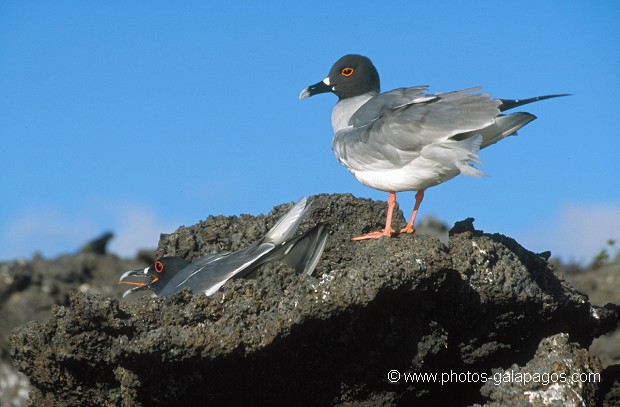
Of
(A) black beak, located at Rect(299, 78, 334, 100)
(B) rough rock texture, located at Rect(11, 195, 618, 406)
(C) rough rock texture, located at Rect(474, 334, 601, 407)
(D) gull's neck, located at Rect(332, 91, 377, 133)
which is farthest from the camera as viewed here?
(A) black beak, located at Rect(299, 78, 334, 100)

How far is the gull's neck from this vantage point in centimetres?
910

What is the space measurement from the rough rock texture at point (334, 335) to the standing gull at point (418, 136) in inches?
23.1

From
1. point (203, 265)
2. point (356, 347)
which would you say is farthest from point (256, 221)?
point (356, 347)

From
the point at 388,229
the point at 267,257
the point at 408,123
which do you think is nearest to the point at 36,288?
the point at 267,257

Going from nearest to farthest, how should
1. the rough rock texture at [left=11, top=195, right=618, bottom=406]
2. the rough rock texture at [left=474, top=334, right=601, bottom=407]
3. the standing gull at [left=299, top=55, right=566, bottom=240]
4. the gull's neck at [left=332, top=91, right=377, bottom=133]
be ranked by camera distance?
the rough rock texture at [left=11, top=195, right=618, bottom=406]
the rough rock texture at [left=474, top=334, right=601, bottom=407]
the standing gull at [left=299, top=55, right=566, bottom=240]
the gull's neck at [left=332, top=91, right=377, bottom=133]

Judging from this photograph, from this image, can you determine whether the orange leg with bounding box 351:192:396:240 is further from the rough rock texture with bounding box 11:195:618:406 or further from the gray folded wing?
the gray folded wing

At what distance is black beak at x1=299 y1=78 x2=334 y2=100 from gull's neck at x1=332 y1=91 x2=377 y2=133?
0.73ft

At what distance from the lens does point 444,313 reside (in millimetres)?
7000

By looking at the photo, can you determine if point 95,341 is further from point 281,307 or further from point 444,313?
point 444,313

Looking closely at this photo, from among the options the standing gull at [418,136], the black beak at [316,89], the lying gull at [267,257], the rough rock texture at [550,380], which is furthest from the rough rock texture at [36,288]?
the rough rock texture at [550,380]

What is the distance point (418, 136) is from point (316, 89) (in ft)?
8.05

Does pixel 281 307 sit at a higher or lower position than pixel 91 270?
lower

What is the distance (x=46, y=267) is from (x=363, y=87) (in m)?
7.17

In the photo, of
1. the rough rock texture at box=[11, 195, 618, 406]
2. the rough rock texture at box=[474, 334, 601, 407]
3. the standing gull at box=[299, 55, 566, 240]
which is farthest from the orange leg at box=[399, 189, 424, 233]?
the rough rock texture at box=[474, 334, 601, 407]
